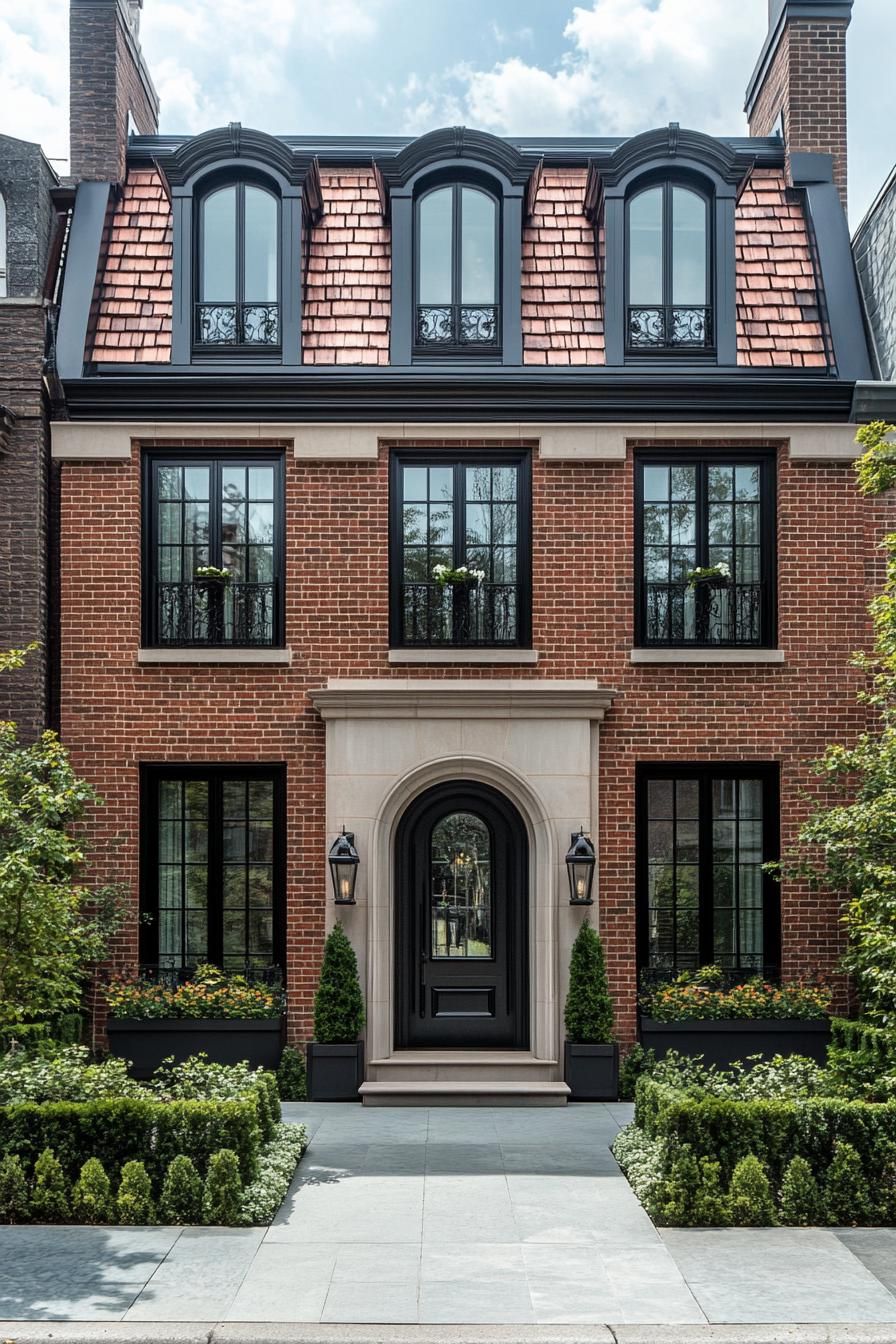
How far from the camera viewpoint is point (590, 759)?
1423 cm

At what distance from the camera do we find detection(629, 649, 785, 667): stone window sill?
14438 mm

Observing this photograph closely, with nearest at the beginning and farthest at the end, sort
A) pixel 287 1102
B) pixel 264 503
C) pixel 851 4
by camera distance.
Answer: pixel 287 1102 → pixel 264 503 → pixel 851 4

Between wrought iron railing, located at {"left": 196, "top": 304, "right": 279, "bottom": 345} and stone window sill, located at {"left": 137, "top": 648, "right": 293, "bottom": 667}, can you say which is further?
wrought iron railing, located at {"left": 196, "top": 304, "right": 279, "bottom": 345}

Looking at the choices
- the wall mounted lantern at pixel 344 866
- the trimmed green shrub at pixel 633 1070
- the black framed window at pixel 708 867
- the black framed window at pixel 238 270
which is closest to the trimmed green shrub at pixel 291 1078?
the wall mounted lantern at pixel 344 866

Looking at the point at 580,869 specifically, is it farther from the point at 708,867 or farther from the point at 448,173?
the point at 448,173

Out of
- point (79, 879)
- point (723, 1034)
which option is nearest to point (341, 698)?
point (79, 879)

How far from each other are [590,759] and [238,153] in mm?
7966

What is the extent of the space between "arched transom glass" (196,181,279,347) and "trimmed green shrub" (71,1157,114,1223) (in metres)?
9.13

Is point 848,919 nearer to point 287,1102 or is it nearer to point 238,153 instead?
point 287,1102

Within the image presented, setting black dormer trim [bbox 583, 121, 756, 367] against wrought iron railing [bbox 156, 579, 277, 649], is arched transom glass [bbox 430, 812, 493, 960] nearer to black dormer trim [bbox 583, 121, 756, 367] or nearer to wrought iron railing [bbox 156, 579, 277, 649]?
wrought iron railing [bbox 156, 579, 277, 649]

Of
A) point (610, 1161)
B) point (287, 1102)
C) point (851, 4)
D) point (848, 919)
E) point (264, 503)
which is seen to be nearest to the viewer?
point (610, 1161)

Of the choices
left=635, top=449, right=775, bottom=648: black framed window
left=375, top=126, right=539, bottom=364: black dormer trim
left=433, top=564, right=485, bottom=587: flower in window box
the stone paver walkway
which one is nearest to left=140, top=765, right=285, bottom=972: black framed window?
left=433, top=564, right=485, bottom=587: flower in window box

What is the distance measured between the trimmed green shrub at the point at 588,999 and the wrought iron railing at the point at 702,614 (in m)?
3.50

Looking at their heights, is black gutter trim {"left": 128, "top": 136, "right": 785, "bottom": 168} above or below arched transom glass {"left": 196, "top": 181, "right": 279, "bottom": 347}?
above
